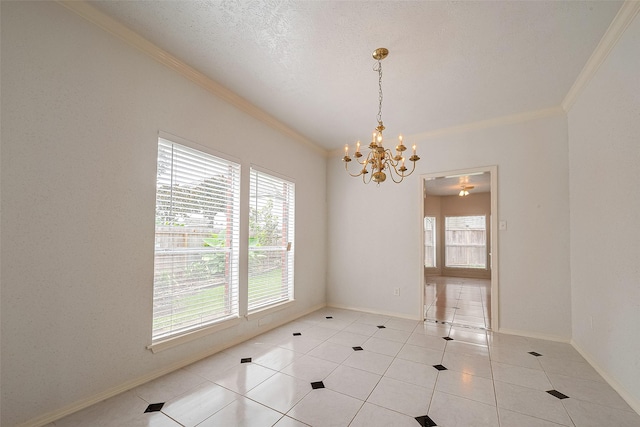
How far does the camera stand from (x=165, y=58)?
2.62 m

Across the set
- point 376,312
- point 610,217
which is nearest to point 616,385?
point 610,217

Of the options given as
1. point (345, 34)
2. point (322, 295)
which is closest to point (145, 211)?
point (345, 34)

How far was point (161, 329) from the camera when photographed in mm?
2594

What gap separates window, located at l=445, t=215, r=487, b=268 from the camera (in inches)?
355

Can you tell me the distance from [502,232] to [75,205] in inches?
191

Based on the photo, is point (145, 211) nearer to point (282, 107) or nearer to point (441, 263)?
point (282, 107)

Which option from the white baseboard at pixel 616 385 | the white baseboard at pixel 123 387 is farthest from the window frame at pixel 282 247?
the white baseboard at pixel 616 385

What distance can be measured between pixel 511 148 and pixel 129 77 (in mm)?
4687

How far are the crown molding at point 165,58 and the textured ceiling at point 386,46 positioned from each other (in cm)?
8

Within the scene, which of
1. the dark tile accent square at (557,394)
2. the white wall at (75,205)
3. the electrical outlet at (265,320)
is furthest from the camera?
the electrical outlet at (265,320)

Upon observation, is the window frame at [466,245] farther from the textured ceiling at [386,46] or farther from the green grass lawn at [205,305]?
the green grass lawn at [205,305]

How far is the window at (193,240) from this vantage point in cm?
261

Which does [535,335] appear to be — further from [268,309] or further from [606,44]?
[268,309]

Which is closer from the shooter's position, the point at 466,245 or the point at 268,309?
the point at 268,309
